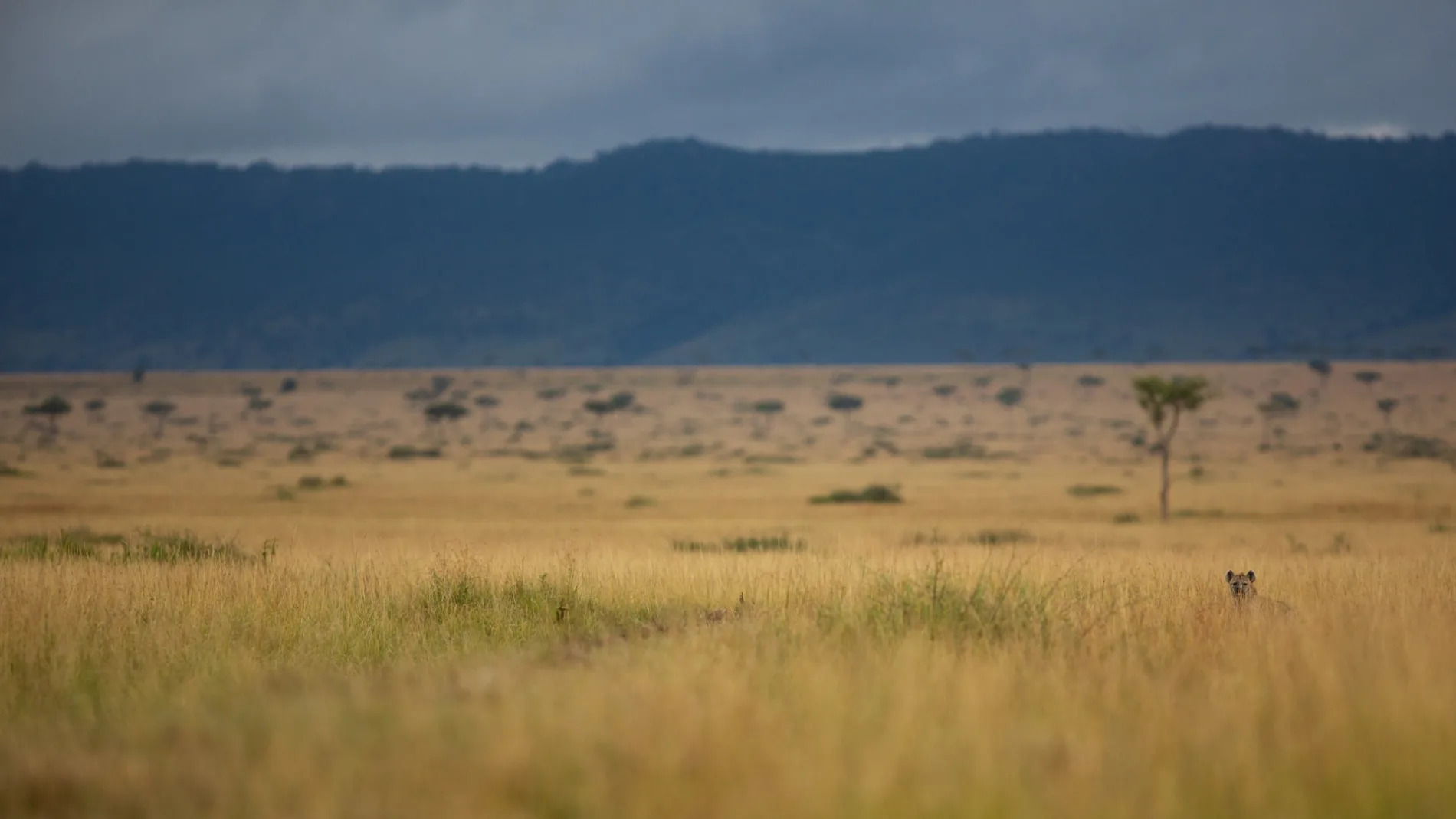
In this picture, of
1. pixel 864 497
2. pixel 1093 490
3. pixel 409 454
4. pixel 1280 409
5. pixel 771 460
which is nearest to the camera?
pixel 864 497

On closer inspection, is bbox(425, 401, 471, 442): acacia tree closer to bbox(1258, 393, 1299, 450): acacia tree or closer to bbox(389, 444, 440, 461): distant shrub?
bbox(389, 444, 440, 461): distant shrub

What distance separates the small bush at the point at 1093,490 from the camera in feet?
156

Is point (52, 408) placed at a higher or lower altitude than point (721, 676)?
higher

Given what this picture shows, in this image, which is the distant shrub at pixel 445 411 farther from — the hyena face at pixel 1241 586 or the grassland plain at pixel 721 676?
the hyena face at pixel 1241 586

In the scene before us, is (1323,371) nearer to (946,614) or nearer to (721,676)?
(946,614)

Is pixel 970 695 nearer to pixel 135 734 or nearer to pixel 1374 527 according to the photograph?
pixel 135 734

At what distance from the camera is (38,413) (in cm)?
9756

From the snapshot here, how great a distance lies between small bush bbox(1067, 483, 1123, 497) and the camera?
156ft

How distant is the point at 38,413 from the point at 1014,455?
66691 mm

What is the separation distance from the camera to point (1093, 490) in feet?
159

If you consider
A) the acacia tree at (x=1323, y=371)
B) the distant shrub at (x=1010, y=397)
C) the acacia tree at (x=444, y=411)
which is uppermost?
the acacia tree at (x=1323, y=371)

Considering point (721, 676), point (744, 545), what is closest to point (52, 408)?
point (744, 545)

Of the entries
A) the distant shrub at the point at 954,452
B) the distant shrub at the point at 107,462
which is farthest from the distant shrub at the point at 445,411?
the distant shrub at the point at 954,452

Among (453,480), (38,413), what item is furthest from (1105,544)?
(38,413)
